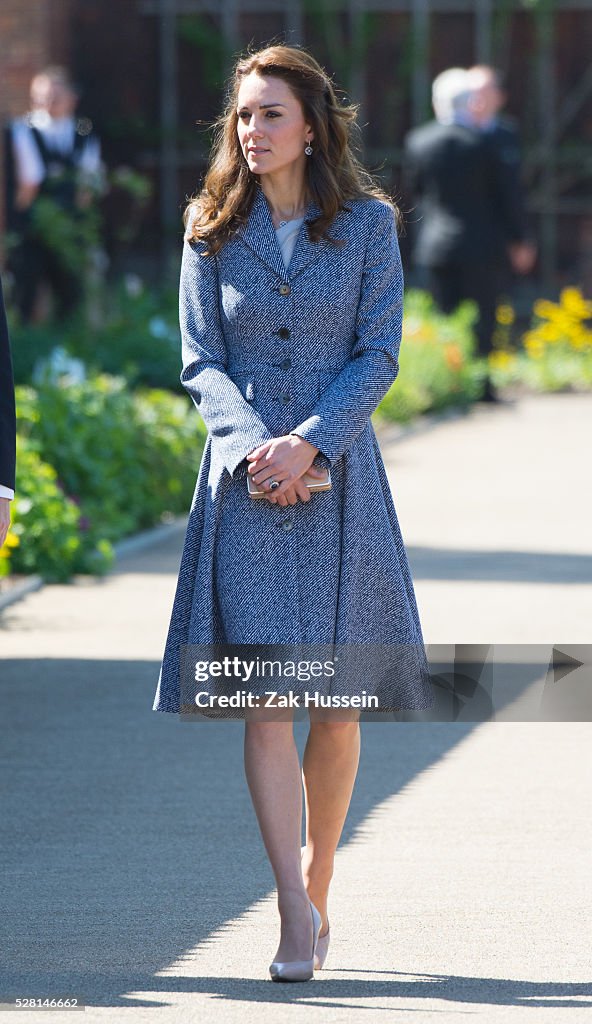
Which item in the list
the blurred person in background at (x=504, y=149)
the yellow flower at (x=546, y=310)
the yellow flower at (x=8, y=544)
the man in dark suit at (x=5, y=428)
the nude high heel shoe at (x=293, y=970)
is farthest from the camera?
the yellow flower at (x=546, y=310)

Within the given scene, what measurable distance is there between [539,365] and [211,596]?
14992mm

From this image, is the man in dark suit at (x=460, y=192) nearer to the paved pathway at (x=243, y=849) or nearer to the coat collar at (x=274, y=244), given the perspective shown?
the paved pathway at (x=243, y=849)

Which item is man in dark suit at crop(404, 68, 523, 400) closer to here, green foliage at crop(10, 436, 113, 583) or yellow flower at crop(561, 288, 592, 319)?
yellow flower at crop(561, 288, 592, 319)

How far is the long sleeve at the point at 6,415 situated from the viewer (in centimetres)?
427

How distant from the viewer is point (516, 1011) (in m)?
3.87

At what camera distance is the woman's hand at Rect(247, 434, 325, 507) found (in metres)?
4.05

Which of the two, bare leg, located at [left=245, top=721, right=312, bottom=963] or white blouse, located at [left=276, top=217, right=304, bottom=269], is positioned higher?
white blouse, located at [left=276, top=217, right=304, bottom=269]

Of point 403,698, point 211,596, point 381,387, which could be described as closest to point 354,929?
point 403,698

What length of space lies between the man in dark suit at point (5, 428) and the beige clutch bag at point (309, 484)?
552 millimetres

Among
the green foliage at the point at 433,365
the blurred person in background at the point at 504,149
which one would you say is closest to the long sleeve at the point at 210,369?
the green foliage at the point at 433,365

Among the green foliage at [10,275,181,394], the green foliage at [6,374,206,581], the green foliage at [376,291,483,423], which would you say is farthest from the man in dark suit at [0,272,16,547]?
the green foliage at [376,291,483,423]

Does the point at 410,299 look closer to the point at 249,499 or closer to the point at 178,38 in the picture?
the point at 178,38

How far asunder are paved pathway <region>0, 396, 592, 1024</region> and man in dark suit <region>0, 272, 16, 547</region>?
2.89ft

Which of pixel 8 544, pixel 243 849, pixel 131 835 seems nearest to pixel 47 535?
pixel 8 544
